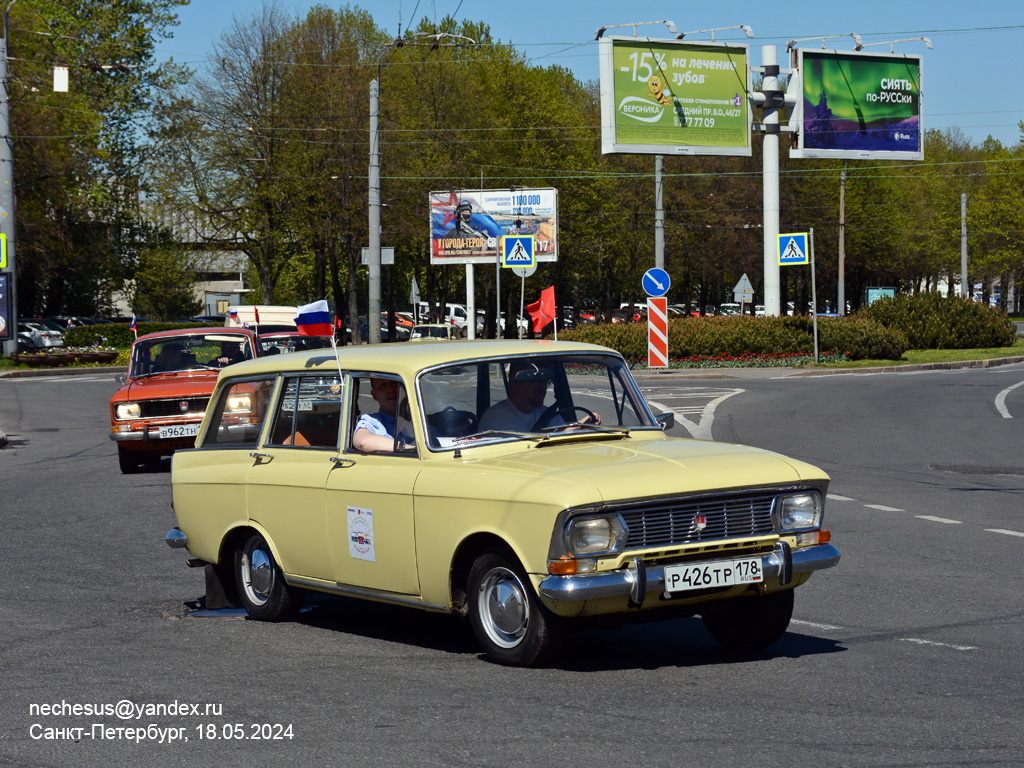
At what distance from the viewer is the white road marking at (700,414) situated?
19422mm

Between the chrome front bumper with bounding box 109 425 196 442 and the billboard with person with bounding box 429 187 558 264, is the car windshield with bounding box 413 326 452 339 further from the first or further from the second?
the chrome front bumper with bounding box 109 425 196 442

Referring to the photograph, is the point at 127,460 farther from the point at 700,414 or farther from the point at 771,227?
the point at 771,227

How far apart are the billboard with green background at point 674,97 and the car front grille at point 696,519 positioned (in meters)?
34.5

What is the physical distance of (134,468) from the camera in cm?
1631

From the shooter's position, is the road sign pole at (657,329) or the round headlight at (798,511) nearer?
the round headlight at (798,511)

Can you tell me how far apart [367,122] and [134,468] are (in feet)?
137

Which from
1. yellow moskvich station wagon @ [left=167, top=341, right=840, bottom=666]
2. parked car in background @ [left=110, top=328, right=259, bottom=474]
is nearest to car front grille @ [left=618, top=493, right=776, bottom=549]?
yellow moskvich station wagon @ [left=167, top=341, right=840, bottom=666]

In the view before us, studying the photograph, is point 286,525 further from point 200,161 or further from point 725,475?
point 200,161

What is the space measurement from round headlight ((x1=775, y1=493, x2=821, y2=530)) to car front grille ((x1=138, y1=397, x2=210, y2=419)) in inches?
435

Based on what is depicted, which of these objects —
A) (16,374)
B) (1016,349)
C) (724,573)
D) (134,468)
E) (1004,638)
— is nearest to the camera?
(724,573)

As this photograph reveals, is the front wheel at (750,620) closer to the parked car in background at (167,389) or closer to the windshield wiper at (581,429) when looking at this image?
the windshield wiper at (581,429)

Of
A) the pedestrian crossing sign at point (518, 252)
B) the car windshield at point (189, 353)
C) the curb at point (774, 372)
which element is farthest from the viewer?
the curb at point (774, 372)

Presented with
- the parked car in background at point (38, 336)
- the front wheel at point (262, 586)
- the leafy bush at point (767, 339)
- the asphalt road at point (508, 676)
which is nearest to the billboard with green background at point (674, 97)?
the leafy bush at point (767, 339)

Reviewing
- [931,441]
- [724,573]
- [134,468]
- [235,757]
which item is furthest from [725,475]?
[931,441]
